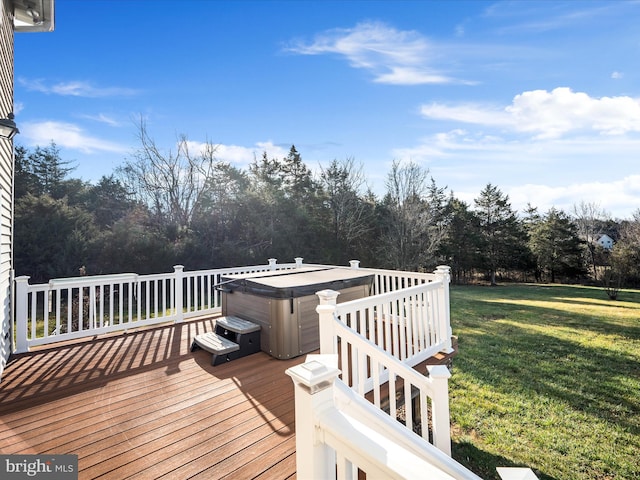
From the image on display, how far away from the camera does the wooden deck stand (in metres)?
2.01

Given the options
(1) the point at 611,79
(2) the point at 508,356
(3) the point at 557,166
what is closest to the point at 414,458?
(2) the point at 508,356

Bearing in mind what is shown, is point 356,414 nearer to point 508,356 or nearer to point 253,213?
point 508,356

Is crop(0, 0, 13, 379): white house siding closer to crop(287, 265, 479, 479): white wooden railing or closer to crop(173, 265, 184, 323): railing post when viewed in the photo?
crop(173, 265, 184, 323): railing post

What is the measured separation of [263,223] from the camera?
47.4 ft

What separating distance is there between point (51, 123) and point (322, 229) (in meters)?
12.4

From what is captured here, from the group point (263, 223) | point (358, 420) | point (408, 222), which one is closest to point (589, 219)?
point (408, 222)

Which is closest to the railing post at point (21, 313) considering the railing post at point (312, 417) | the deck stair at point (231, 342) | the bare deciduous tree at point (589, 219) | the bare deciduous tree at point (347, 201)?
the deck stair at point (231, 342)

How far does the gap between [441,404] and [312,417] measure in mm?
1516

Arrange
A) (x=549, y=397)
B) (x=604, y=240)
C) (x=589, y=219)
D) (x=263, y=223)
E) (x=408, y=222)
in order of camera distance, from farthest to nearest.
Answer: (x=589, y=219) → (x=604, y=240) → (x=408, y=222) → (x=263, y=223) → (x=549, y=397)

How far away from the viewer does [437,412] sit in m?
2.17

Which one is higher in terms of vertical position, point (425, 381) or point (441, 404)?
point (425, 381)

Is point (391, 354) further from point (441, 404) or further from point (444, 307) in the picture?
point (444, 307)

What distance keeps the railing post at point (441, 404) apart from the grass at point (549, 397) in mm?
1471

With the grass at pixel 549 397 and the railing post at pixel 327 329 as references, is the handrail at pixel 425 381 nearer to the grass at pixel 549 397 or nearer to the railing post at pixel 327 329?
the railing post at pixel 327 329
